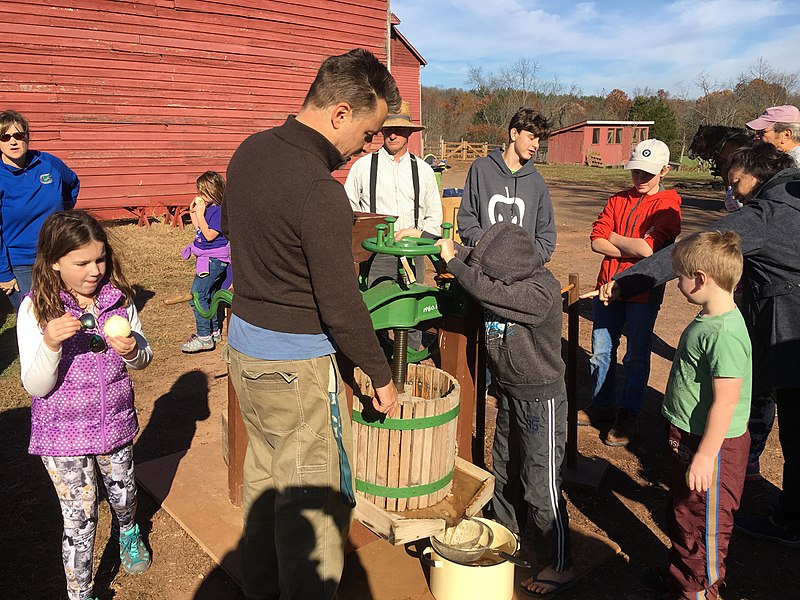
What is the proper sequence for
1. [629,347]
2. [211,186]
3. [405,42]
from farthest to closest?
[405,42], [211,186], [629,347]

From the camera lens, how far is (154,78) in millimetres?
11492

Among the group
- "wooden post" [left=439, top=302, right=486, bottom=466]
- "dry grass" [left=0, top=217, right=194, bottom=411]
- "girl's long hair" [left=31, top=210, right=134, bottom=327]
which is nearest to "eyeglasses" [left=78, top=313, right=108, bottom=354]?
"girl's long hair" [left=31, top=210, right=134, bottom=327]

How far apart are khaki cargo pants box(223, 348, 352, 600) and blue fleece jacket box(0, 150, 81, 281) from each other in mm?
2994

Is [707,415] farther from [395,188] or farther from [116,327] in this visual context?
[395,188]

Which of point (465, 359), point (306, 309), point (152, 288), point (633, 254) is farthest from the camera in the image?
point (152, 288)

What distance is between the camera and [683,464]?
2439mm

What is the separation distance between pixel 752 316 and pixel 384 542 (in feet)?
6.82

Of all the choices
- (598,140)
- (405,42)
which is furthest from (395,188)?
(598,140)

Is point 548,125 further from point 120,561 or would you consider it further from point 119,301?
point 120,561

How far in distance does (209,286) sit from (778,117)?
14.9ft

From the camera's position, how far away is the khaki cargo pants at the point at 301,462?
82.2 inches

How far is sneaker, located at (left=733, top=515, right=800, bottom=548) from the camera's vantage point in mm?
3061

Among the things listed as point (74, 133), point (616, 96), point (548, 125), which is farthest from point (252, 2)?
point (616, 96)

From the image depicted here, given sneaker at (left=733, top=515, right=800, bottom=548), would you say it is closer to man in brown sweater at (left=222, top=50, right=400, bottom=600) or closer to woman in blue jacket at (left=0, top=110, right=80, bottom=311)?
man in brown sweater at (left=222, top=50, right=400, bottom=600)
